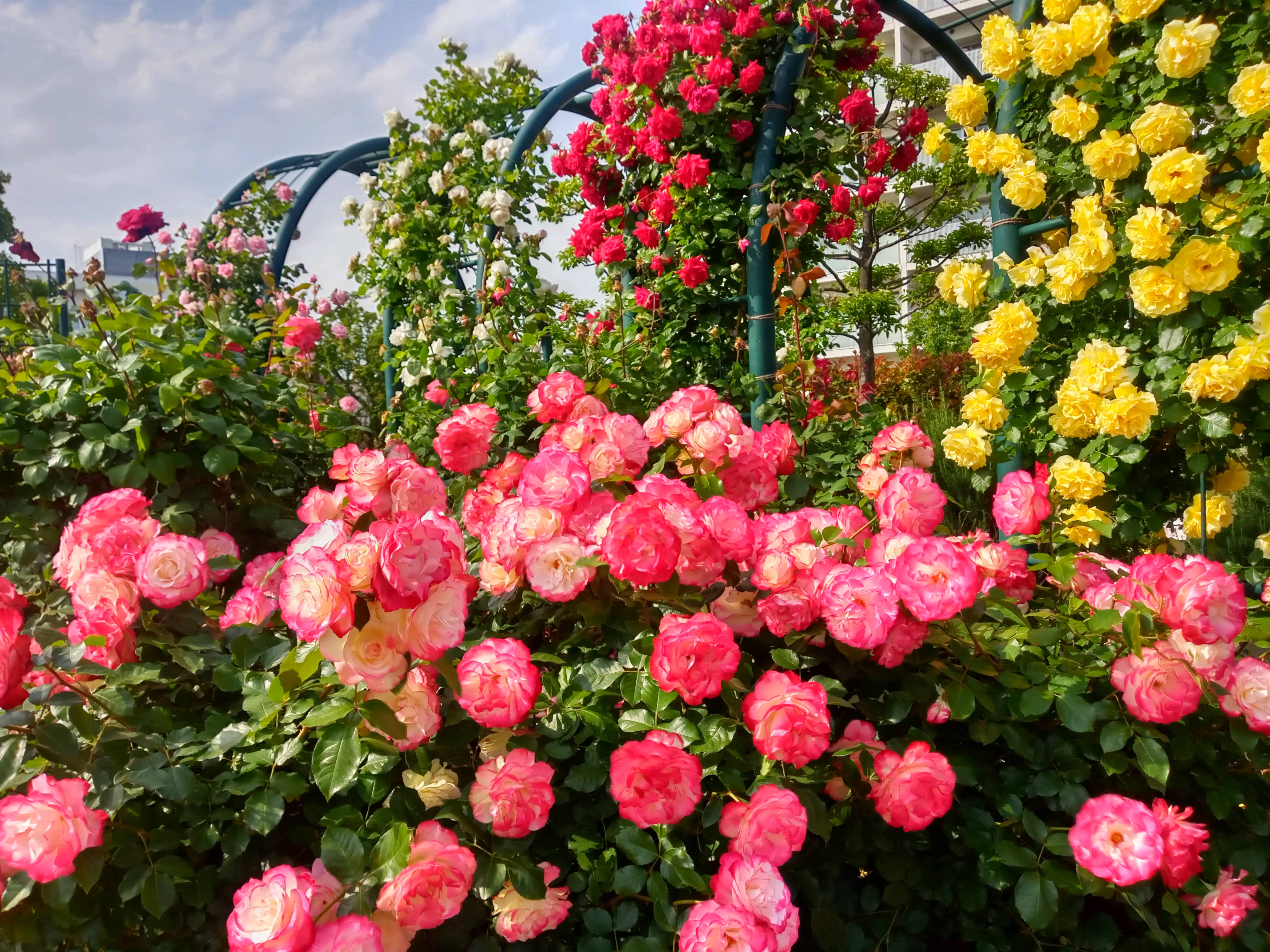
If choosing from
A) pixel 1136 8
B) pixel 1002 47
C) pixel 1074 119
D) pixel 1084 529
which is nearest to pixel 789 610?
pixel 1084 529

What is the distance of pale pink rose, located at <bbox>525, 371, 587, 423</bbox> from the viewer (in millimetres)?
1484

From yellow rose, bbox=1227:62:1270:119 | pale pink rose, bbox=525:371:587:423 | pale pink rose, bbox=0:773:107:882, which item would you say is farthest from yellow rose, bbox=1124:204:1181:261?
pale pink rose, bbox=0:773:107:882

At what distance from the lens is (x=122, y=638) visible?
1041mm

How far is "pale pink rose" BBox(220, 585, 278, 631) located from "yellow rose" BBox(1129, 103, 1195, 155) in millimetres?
2252

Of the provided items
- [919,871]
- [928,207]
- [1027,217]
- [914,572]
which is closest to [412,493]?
[914,572]

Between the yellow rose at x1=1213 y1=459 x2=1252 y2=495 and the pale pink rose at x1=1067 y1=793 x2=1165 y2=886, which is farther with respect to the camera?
the yellow rose at x1=1213 y1=459 x2=1252 y2=495

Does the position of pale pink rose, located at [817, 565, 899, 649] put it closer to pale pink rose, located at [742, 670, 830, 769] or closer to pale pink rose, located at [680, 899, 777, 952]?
pale pink rose, located at [742, 670, 830, 769]

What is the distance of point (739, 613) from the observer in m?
1.09

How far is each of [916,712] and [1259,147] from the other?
1733 mm

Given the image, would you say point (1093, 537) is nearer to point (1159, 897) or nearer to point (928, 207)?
point (1159, 897)

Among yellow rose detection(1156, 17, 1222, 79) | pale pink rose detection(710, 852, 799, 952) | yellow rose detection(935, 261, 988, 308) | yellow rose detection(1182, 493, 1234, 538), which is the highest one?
yellow rose detection(1156, 17, 1222, 79)

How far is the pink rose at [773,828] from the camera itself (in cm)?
85

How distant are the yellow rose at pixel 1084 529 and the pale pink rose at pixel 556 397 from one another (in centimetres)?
123

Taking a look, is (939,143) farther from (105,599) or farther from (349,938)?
(349,938)
